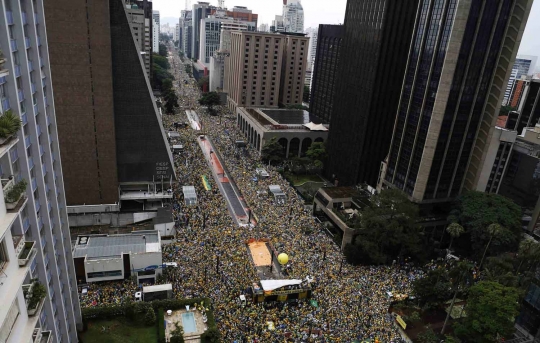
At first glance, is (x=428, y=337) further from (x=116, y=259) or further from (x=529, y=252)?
(x=116, y=259)

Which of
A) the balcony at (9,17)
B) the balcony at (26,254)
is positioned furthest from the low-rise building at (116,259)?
the balcony at (9,17)

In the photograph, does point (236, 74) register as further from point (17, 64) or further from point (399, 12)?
point (17, 64)

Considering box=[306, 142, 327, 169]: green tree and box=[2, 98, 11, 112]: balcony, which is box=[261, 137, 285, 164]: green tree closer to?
box=[306, 142, 327, 169]: green tree

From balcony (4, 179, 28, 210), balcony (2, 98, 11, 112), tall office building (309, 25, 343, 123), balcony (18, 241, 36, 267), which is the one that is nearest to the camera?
balcony (4, 179, 28, 210)

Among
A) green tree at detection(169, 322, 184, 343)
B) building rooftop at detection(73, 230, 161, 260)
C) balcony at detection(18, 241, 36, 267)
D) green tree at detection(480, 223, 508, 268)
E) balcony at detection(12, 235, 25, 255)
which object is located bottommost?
green tree at detection(169, 322, 184, 343)

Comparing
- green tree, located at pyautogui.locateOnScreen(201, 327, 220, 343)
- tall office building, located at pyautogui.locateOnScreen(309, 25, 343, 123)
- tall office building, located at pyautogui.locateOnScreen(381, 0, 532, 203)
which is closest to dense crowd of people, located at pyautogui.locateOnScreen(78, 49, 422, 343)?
green tree, located at pyautogui.locateOnScreen(201, 327, 220, 343)

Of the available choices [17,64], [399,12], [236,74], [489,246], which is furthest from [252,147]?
[17,64]
